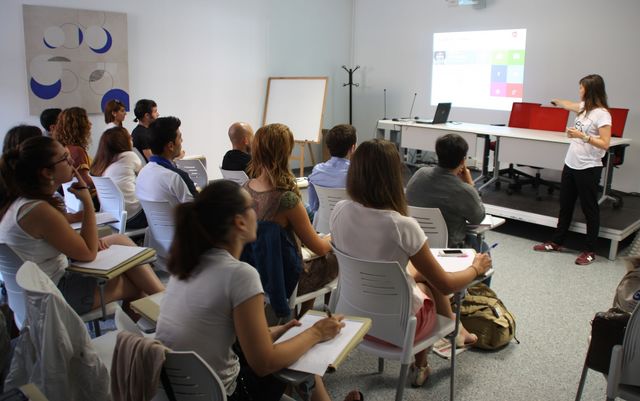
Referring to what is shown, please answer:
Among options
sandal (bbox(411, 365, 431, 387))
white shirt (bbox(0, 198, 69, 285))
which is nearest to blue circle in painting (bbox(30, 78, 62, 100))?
white shirt (bbox(0, 198, 69, 285))

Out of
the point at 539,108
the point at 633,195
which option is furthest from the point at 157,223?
the point at 633,195

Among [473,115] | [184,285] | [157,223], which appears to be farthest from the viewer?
[473,115]

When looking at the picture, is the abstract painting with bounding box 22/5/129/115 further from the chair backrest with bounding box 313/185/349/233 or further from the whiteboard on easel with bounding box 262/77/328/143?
the chair backrest with bounding box 313/185/349/233

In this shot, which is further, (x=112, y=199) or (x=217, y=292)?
(x=112, y=199)

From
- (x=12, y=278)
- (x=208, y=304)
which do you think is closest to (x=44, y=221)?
(x=12, y=278)

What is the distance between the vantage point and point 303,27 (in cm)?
816

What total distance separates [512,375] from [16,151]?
264 centimetres

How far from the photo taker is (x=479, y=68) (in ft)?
25.2

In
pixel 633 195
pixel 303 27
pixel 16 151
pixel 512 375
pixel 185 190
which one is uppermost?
pixel 303 27

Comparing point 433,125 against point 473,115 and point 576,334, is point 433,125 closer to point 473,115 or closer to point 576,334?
point 473,115

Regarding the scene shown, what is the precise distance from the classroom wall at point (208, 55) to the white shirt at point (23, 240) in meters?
3.99

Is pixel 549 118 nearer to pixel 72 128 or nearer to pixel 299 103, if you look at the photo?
pixel 299 103

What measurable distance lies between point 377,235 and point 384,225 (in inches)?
2.1

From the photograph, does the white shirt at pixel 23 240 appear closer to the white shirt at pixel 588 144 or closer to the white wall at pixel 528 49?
the white shirt at pixel 588 144
